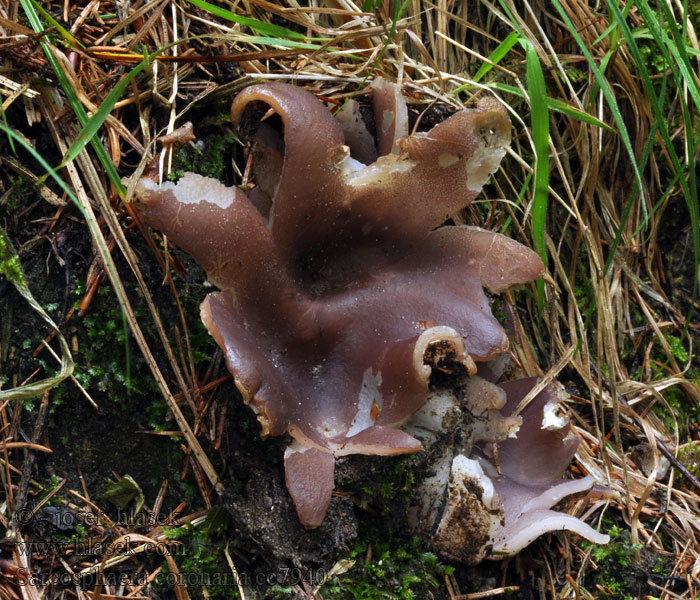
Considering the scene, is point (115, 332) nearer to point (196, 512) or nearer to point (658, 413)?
point (196, 512)

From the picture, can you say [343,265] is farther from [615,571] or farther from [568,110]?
[615,571]

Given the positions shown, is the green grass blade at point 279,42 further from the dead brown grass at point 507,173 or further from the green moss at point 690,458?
the green moss at point 690,458

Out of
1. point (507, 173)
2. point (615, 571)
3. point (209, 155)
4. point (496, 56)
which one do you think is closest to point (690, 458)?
point (615, 571)

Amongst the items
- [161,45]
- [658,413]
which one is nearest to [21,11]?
[161,45]

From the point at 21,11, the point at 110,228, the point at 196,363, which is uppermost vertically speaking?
the point at 21,11

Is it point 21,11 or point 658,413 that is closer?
point 21,11

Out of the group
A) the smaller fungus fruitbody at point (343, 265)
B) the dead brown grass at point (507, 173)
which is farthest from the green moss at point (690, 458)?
the smaller fungus fruitbody at point (343, 265)
